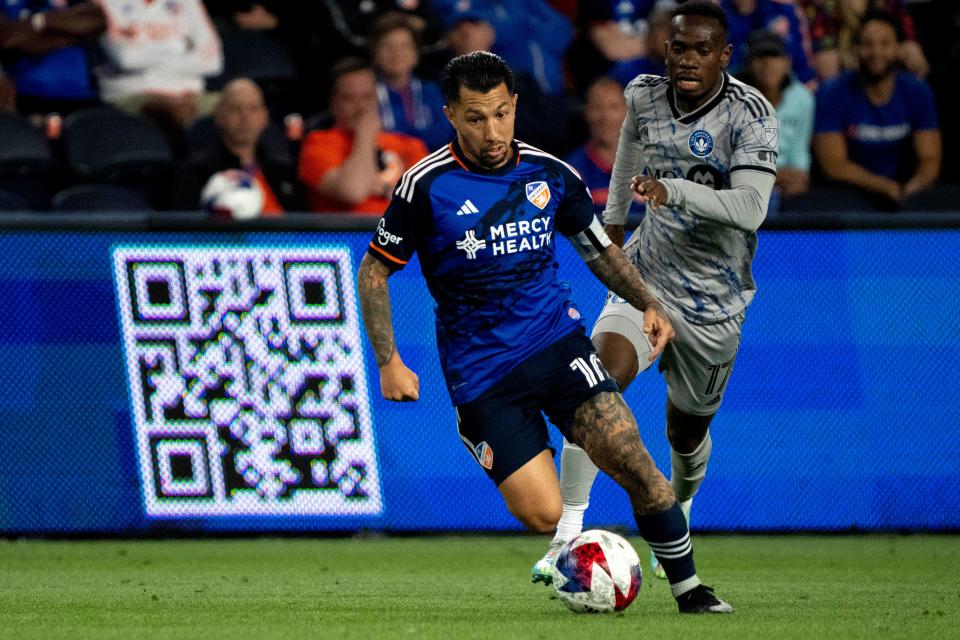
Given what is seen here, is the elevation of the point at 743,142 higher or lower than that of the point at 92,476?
higher

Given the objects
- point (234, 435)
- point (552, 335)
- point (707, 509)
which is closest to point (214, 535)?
point (234, 435)

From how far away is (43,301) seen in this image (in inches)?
368

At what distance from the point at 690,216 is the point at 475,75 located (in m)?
1.67

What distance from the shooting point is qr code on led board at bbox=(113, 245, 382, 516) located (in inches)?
363

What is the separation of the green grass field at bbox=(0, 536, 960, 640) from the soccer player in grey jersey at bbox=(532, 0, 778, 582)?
67 centimetres

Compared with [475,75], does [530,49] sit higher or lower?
lower

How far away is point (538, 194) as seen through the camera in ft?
20.2

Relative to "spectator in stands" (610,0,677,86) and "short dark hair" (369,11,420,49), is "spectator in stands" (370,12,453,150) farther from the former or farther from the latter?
"spectator in stands" (610,0,677,86)

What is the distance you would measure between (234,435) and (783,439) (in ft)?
10.5

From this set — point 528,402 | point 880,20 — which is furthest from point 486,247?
point 880,20

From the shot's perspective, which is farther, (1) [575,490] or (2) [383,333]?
(1) [575,490]

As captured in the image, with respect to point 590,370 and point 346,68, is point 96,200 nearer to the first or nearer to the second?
point 346,68

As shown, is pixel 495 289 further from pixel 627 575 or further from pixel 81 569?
pixel 81 569

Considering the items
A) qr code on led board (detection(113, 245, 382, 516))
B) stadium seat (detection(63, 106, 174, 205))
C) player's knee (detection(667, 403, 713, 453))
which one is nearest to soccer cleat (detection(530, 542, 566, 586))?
player's knee (detection(667, 403, 713, 453))
